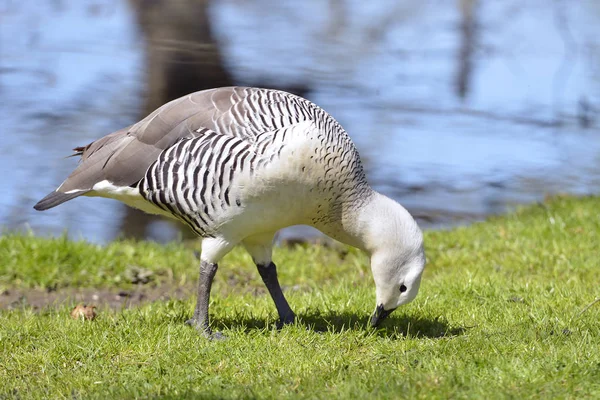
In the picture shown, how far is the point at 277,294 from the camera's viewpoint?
21.6 ft

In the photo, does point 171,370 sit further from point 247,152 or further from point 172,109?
point 172,109

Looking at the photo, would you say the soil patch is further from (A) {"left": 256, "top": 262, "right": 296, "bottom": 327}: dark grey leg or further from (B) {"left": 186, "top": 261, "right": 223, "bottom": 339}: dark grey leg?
(B) {"left": 186, "top": 261, "right": 223, "bottom": 339}: dark grey leg

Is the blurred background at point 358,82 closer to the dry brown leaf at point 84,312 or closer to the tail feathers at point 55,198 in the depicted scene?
the dry brown leaf at point 84,312

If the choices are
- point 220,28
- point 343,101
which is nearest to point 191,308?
point 343,101

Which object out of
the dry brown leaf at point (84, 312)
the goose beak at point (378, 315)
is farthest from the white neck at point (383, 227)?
the dry brown leaf at point (84, 312)

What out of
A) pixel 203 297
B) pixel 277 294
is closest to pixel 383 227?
pixel 277 294

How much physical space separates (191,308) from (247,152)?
5.85 feet

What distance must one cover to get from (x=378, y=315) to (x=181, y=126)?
1.89 meters

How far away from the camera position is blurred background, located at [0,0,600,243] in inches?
482

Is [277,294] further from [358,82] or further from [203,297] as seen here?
[358,82]

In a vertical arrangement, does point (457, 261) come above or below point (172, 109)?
below

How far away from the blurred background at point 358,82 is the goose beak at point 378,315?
4.51 metres

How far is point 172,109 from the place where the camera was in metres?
6.23

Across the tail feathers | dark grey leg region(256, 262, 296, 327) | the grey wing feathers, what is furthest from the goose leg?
the tail feathers
